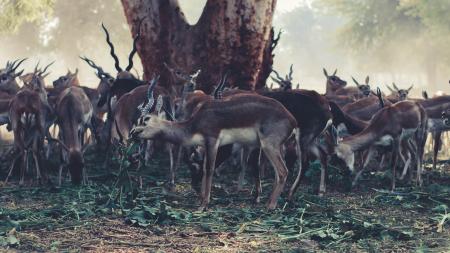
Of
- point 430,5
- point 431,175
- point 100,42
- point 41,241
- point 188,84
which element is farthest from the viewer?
point 100,42

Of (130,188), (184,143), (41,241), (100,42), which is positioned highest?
(100,42)

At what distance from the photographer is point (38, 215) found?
8172 mm

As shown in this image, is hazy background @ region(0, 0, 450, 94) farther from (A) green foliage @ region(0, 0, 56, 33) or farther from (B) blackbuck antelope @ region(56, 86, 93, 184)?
(B) blackbuck antelope @ region(56, 86, 93, 184)

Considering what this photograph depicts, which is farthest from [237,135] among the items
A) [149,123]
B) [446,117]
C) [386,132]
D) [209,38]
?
[446,117]

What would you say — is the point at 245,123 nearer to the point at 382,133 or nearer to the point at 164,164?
the point at 382,133

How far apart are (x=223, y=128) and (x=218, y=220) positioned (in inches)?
52.1

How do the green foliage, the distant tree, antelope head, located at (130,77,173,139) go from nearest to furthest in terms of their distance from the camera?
antelope head, located at (130,77,173,139) → the green foliage → the distant tree

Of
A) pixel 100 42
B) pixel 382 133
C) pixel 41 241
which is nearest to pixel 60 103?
pixel 41 241

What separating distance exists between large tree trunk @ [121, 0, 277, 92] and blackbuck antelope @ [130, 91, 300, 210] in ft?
16.9

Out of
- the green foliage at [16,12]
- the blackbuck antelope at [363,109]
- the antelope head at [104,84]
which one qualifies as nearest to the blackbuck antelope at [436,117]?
the blackbuck antelope at [363,109]

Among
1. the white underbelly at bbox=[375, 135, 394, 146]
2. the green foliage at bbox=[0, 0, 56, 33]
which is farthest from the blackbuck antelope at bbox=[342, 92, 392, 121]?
the green foliage at bbox=[0, 0, 56, 33]

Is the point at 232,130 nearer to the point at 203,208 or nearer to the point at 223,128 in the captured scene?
the point at 223,128

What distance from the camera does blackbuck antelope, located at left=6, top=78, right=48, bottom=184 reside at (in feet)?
35.1

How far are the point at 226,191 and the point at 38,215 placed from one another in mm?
3143
